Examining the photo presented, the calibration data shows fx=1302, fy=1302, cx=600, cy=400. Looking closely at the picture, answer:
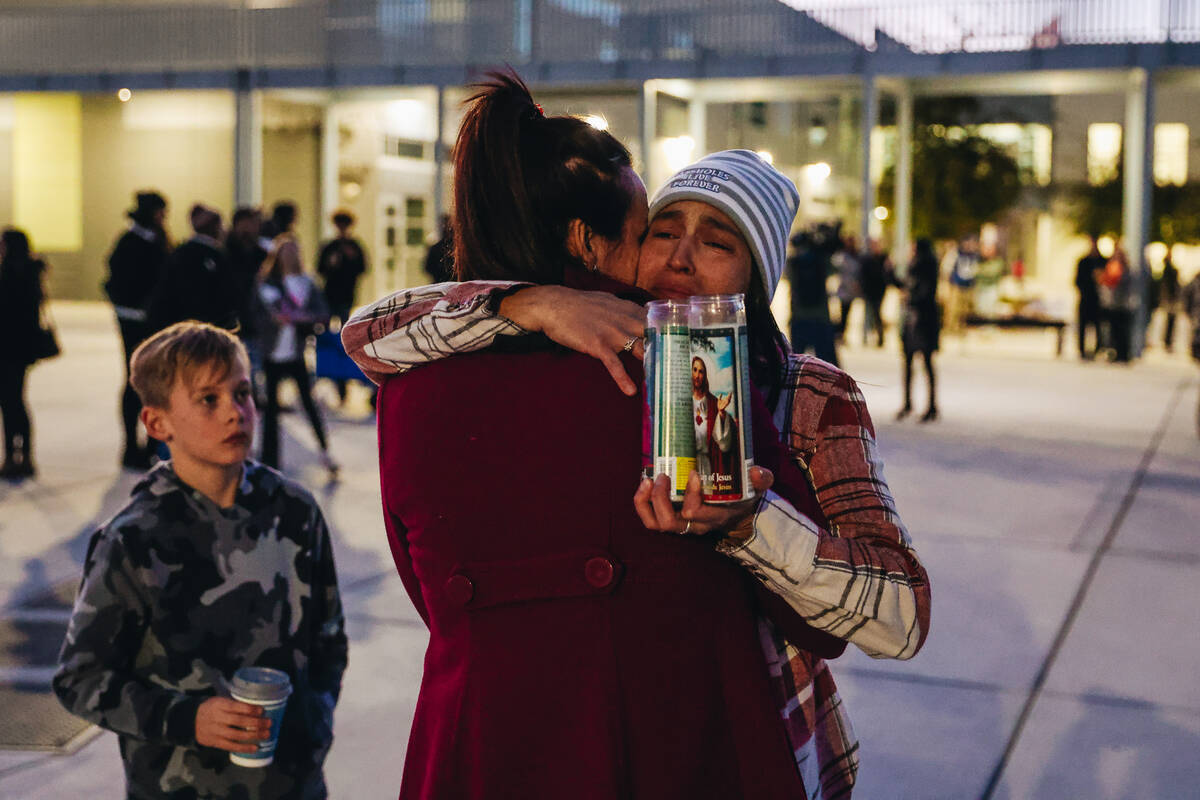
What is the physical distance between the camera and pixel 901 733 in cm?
449

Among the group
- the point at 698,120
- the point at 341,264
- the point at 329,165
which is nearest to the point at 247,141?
the point at 329,165

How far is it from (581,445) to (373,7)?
25.1m

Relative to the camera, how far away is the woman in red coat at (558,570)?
151 centimetres

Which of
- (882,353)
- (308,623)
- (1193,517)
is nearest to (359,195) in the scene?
(882,353)

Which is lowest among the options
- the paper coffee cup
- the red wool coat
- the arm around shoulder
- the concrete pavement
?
the concrete pavement

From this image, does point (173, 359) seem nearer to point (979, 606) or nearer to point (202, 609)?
point (202, 609)

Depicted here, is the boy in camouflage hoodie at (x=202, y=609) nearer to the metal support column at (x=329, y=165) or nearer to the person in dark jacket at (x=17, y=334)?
the person in dark jacket at (x=17, y=334)

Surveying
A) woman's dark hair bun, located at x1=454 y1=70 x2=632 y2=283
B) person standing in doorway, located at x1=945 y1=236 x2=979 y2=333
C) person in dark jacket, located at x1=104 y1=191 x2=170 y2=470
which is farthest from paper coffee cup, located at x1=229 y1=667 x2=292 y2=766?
person standing in doorway, located at x1=945 y1=236 x2=979 y2=333

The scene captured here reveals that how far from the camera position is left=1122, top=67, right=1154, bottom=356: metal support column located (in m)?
20.3

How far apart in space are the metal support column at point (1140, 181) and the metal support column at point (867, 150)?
4.04m

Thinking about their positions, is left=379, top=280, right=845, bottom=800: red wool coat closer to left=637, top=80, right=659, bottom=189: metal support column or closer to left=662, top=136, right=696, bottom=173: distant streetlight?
left=637, top=80, right=659, bottom=189: metal support column

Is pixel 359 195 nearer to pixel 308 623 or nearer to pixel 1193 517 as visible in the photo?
pixel 1193 517

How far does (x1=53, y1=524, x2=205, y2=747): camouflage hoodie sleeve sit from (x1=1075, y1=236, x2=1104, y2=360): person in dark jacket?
18.7 m

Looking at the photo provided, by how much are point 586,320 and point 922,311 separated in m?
11.1
